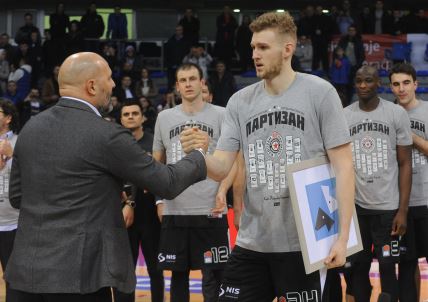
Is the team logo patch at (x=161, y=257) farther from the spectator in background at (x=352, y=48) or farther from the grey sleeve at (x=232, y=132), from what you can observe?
the spectator in background at (x=352, y=48)

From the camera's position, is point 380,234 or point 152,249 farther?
point 152,249

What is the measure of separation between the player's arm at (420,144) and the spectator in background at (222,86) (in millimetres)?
11299

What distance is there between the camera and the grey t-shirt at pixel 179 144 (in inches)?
278

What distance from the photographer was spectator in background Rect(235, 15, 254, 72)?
20625mm

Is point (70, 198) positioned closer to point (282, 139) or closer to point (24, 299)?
point (24, 299)

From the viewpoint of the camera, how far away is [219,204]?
6992 millimetres

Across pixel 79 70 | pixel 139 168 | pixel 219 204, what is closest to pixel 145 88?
pixel 219 204

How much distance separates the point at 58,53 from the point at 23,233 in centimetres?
1693

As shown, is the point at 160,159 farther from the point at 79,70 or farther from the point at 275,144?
the point at 79,70

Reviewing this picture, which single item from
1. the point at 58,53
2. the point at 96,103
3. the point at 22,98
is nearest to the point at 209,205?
the point at 96,103

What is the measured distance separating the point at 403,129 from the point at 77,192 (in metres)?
3.72

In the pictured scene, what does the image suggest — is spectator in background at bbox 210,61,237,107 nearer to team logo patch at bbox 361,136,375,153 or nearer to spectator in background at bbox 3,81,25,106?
spectator in background at bbox 3,81,25,106

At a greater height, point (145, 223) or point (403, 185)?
point (403, 185)

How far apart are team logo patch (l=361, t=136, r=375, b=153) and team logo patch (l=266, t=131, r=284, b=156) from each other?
2425mm
